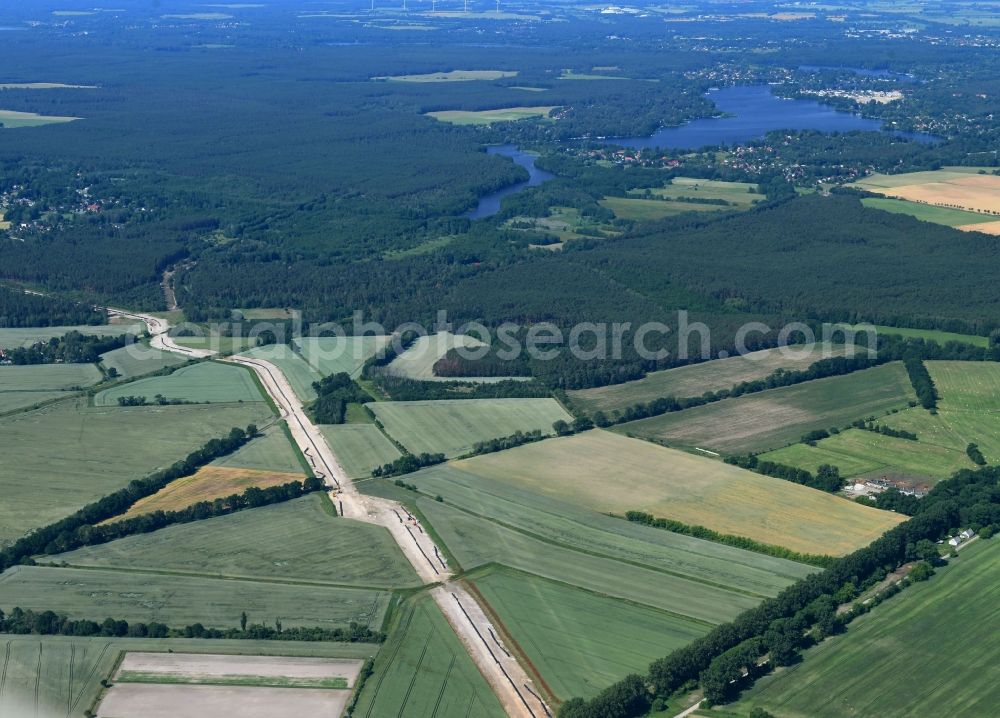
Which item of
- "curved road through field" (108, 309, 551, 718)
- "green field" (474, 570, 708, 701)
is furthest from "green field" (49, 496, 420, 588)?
"green field" (474, 570, 708, 701)

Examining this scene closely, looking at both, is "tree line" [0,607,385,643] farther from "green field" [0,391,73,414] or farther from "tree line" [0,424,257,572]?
"green field" [0,391,73,414]

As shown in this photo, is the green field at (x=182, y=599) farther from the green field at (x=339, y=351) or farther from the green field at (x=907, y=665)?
the green field at (x=339, y=351)

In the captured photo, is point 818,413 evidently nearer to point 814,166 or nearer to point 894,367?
point 894,367

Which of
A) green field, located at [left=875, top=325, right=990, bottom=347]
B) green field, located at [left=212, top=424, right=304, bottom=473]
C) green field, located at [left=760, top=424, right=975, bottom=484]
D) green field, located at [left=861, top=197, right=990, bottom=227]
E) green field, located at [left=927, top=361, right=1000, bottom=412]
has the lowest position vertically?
green field, located at [left=212, top=424, right=304, bottom=473]

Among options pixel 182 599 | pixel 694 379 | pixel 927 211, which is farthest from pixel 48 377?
pixel 927 211

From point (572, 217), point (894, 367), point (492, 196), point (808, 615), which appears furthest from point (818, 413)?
point (492, 196)

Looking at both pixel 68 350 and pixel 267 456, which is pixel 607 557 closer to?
pixel 267 456

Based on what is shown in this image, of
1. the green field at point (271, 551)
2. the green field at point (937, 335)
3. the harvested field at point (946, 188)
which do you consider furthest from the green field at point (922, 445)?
the harvested field at point (946, 188)
